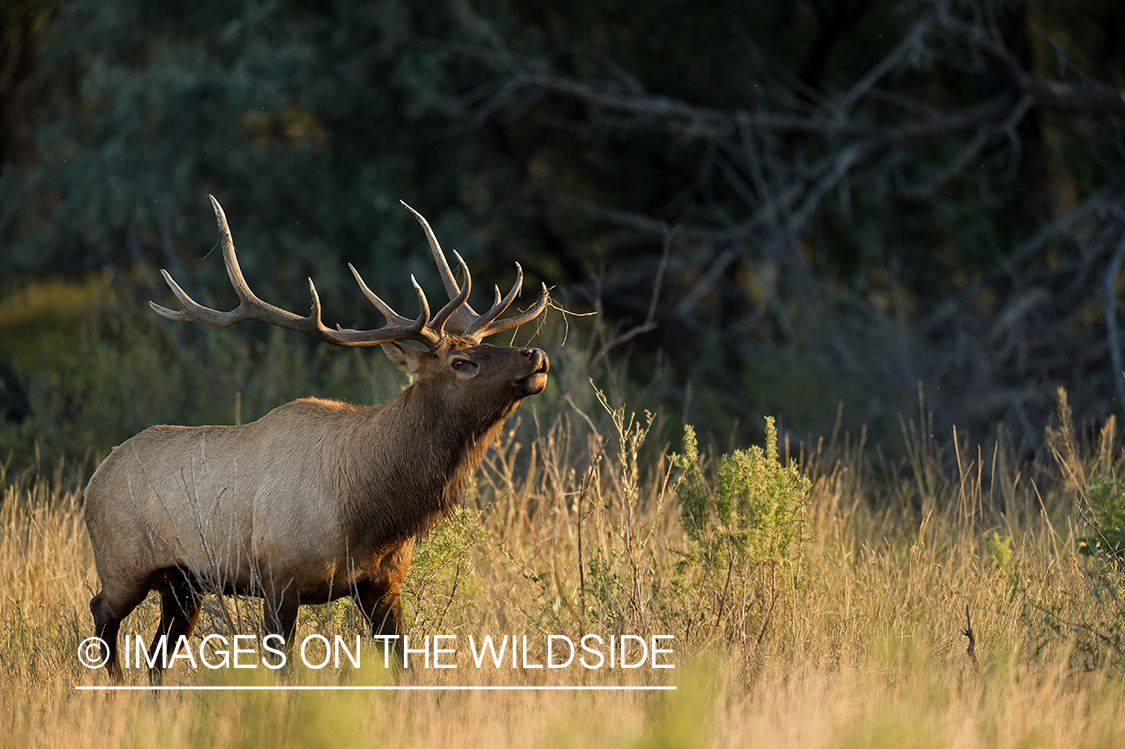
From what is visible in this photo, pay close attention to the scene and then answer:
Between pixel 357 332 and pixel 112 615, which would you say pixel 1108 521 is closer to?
pixel 357 332

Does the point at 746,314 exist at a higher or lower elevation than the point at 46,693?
higher

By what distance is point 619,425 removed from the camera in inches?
188

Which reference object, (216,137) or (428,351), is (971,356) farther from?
(216,137)

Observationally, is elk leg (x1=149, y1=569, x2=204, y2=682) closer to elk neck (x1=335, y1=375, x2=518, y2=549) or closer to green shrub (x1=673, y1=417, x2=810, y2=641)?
elk neck (x1=335, y1=375, x2=518, y2=549)

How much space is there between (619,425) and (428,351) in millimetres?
797

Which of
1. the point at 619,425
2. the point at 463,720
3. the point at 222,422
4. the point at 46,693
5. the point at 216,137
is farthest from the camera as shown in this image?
the point at 216,137

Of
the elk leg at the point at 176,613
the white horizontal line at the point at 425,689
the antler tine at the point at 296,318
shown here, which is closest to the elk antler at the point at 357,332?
the antler tine at the point at 296,318

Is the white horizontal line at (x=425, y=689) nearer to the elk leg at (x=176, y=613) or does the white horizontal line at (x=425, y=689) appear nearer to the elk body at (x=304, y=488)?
the elk body at (x=304, y=488)

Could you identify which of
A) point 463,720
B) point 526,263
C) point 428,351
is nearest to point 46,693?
point 463,720

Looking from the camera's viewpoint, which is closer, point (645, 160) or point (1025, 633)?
point (1025, 633)

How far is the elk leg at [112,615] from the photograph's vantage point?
4.85 metres

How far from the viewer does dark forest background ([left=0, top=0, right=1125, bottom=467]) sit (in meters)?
10.4

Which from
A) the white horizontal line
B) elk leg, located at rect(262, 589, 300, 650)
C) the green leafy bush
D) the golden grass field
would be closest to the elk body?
elk leg, located at rect(262, 589, 300, 650)

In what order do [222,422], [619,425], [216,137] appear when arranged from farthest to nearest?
1. [216,137]
2. [222,422]
3. [619,425]
